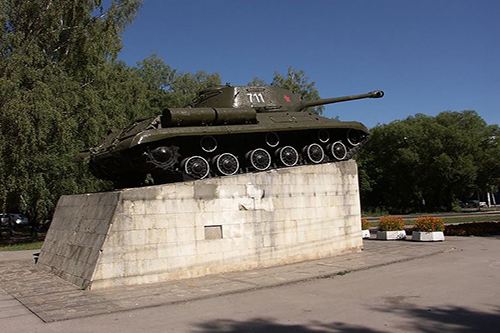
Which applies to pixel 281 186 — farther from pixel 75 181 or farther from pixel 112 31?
pixel 112 31

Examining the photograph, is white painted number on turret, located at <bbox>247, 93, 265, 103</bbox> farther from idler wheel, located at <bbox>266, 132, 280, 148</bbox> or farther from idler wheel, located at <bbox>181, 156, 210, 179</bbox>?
idler wheel, located at <bbox>181, 156, 210, 179</bbox>

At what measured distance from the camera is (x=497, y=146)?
46.8 meters

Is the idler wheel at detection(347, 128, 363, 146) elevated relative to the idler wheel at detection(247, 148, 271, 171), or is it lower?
elevated

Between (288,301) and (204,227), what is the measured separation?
367cm

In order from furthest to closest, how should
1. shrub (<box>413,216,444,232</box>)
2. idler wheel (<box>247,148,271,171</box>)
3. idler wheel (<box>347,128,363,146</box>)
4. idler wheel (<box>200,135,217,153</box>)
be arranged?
1. shrub (<box>413,216,444,232</box>)
2. idler wheel (<box>347,128,363,146</box>)
3. idler wheel (<box>247,148,271,171</box>)
4. idler wheel (<box>200,135,217,153</box>)

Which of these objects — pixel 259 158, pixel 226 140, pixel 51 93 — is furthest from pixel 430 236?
pixel 51 93

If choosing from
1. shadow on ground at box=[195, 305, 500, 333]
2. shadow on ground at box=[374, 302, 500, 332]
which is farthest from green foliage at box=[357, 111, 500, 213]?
shadow on ground at box=[195, 305, 500, 333]

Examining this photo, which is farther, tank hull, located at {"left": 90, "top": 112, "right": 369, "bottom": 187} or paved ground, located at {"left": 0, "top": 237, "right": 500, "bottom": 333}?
tank hull, located at {"left": 90, "top": 112, "right": 369, "bottom": 187}

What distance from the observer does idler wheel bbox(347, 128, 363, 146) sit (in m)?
14.4

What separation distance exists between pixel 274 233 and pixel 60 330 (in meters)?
6.68

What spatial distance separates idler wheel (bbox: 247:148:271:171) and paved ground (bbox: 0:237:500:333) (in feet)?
9.31

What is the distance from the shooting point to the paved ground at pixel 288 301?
6.42m

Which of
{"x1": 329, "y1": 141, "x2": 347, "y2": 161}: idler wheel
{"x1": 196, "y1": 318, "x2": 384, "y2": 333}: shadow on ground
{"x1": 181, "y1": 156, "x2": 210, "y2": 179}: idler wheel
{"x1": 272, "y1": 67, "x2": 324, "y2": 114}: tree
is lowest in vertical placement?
{"x1": 196, "y1": 318, "x2": 384, "y2": 333}: shadow on ground

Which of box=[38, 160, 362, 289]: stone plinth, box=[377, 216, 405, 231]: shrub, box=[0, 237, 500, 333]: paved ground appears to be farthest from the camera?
box=[377, 216, 405, 231]: shrub
